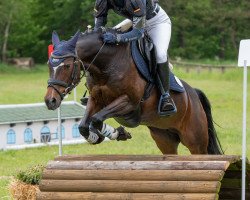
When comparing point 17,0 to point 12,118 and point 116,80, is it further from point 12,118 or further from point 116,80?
point 116,80

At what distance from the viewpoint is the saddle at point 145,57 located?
6.01 m

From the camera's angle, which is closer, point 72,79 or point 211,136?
point 72,79

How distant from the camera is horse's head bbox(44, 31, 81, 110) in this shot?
545 centimetres

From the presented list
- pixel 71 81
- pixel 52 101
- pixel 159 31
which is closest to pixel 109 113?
pixel 71 81

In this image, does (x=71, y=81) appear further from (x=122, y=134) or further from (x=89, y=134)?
(x=122, y=134)

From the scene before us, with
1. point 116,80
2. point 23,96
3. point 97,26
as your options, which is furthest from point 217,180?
point 23,96

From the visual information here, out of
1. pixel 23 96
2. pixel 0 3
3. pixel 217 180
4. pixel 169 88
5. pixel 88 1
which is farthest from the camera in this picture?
pixel 88 1

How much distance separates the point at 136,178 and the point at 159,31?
1835mm

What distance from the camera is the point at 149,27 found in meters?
6.36

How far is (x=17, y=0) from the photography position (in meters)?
45.0

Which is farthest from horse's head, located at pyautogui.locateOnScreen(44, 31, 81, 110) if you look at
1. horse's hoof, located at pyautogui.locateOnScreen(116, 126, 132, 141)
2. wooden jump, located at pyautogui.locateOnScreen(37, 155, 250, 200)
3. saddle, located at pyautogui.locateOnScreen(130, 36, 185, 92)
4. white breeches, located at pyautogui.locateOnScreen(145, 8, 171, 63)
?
white breeches, located at pyautogui.locateOnScreen(145, 8, 171, 63)

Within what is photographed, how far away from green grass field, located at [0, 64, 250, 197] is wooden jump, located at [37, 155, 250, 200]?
2293mm

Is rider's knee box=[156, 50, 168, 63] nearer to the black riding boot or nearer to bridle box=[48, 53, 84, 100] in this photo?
→ the black riding boot

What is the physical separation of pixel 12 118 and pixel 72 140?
133 cm
